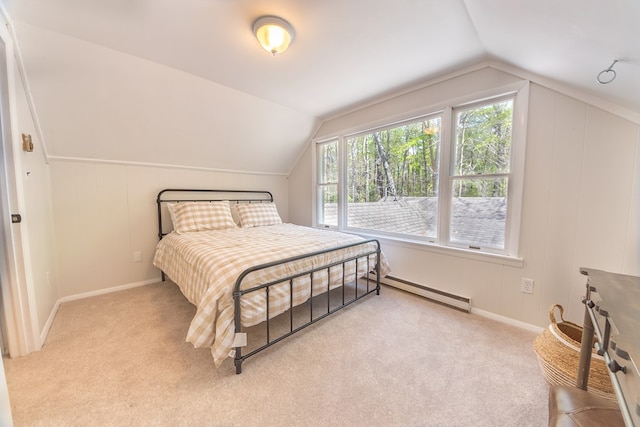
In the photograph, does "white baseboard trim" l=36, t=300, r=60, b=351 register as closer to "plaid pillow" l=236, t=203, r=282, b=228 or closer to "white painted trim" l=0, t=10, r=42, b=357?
"white painted trim" l=0, t=10, r=42, b=357

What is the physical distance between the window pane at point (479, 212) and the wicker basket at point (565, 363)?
92cm

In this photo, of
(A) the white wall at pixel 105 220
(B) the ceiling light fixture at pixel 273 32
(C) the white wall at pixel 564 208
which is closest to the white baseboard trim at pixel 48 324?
(A) the white wall at pixel 105 220

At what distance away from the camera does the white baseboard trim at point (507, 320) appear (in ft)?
6.55

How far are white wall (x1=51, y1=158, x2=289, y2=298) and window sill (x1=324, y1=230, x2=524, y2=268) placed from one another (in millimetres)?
2803

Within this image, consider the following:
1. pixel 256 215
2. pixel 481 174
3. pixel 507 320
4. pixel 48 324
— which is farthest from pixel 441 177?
pixel 48 324

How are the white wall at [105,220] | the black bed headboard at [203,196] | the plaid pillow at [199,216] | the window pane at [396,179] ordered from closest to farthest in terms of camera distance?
1. the white wall at [105,220]
2. the window pane at [396,179]
3. the plaid pillow at [199,216]
4. the black bed headboard at [203,196]

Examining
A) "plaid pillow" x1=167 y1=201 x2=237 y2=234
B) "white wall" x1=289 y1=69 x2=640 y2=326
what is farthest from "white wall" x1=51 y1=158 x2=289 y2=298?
"white wall" x1=289 y1=69 x2=640 y2=326

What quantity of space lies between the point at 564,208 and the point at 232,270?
2.50m

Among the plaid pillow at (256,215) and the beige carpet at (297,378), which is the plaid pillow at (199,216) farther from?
the beige carpet at (297,378)

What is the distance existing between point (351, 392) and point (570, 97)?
2555 mm

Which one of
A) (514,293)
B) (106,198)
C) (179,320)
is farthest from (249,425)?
(106,198)

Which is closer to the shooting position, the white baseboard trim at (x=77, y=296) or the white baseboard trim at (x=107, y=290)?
the white baseboard trim at (x=77, y=296)

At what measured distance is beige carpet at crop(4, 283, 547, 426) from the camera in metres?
1.24

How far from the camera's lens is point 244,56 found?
6.74 ft
